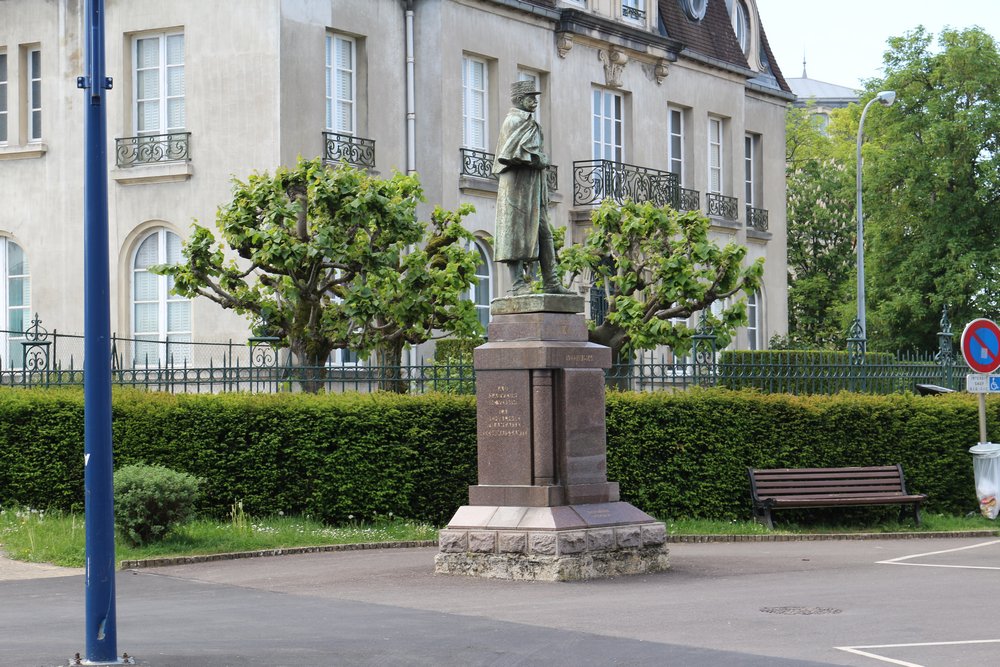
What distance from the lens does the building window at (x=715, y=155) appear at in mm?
38156

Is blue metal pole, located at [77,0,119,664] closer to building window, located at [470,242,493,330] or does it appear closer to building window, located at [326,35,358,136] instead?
building window, located at [326,35,358,136]

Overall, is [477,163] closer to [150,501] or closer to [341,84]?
[341,84]

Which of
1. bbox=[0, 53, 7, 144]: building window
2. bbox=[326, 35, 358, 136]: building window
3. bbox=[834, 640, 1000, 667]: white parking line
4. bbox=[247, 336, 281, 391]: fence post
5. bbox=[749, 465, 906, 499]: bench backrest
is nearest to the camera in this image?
bbox=[834, 640, 1000, 667]: white parking line

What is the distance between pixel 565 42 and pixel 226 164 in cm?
867

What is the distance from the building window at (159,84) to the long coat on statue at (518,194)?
13379 millimetres

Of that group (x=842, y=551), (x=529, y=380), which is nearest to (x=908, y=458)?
(x=842, y=551)

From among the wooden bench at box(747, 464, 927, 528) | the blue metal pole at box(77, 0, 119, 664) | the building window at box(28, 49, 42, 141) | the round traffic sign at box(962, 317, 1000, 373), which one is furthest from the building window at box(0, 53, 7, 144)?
the blue metal pole at box(77, 0, 119, 664)

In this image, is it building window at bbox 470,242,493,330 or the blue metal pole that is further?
building window at bbox 470,242,493,330

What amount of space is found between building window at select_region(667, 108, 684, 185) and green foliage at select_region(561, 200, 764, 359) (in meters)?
Result: 10.8

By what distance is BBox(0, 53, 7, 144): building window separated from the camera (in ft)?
98.2

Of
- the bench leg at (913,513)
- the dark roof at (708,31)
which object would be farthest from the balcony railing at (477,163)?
A: the bench leg at (913,513)

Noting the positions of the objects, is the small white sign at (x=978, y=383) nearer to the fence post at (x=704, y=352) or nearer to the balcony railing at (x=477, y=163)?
the fence post at (x=704, y=352)

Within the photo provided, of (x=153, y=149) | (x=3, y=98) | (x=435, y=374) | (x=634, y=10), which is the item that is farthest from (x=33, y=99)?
(x=435, y=374)

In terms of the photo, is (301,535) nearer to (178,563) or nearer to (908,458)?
(178,563)
